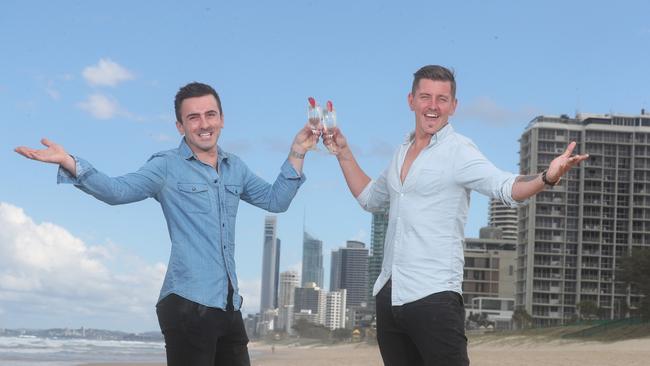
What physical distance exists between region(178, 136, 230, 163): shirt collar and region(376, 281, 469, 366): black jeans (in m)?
1.04

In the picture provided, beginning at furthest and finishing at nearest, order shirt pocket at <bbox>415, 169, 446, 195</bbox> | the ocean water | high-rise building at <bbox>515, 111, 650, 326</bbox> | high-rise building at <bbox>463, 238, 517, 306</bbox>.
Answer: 1. high-rise building at <bbox>463, 238, 517, 306</bbox>
2. high-rise building at <bbox>515, 111, 650, 326</bbox>
3. the ocean water
4. shirt pocket at <bbox>415, 169, 446, 195</bbox>

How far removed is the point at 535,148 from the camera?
10856 cm

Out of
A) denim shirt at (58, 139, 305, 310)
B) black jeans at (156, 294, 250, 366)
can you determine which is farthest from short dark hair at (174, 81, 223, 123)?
black jeans at (156, 294, 250, 366)

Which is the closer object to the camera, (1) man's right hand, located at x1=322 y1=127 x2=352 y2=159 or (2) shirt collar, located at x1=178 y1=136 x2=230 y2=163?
(2) shirt collar, located at x1=178 y1=136 x2=230 y2=163

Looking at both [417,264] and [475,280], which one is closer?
[417,264]

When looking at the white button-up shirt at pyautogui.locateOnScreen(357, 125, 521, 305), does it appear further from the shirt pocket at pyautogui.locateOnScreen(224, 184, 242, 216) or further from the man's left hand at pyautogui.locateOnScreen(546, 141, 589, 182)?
the shirt pocket at pyautogui.locateOnScreen(224, 184, 242, 216)

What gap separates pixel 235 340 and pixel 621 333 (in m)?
58.9

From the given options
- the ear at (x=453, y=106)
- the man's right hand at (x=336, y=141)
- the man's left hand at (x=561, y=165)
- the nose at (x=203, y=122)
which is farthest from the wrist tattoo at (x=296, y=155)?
the man's left hand at (x=561, y=165)

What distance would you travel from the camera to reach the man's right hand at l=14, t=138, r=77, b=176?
422cm

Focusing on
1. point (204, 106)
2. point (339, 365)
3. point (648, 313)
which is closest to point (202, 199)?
point (204, 106)

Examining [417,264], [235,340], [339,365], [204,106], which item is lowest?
[339,365]

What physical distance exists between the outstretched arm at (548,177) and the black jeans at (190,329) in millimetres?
1427

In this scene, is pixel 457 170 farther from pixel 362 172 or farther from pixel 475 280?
pixel 475 280

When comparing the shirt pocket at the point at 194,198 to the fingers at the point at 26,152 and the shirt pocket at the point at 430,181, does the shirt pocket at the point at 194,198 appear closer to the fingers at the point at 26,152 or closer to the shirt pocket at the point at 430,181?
the fingers at the point at 26,152
